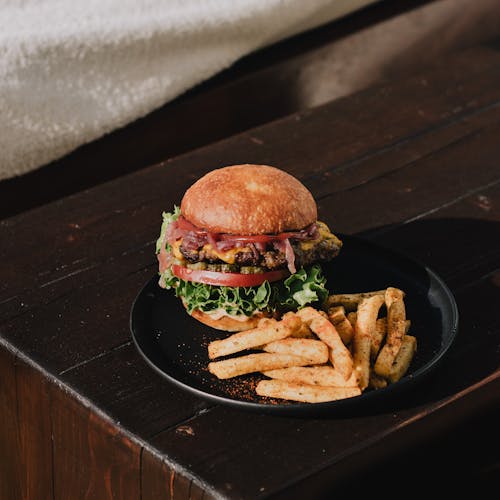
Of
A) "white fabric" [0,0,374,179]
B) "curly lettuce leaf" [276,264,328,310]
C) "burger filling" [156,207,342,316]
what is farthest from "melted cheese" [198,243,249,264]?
"white fabric" [0,0,374,179]

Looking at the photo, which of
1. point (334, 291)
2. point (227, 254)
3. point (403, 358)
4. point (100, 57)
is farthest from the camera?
point (100, 57)

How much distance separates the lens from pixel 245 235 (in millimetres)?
1999

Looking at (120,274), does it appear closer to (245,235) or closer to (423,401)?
(245,235)

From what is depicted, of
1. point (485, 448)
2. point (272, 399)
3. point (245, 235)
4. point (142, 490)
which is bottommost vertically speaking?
point (485, 448)

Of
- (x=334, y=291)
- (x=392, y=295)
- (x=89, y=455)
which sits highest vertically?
(x=392, y=295)

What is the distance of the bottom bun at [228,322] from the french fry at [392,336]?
279mm

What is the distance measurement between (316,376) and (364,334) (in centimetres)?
16

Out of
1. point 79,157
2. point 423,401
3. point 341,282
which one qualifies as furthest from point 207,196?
point 79,157

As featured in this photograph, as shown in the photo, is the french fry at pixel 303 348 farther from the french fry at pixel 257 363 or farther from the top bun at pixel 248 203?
the top bun at pixel 248 203

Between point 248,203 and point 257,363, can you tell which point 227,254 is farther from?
point 257,363

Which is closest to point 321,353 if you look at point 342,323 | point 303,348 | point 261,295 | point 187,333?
point 303,348

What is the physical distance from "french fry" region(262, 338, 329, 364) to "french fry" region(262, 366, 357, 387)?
2 centimetres

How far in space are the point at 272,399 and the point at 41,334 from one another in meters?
0.60

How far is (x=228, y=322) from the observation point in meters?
2.06
